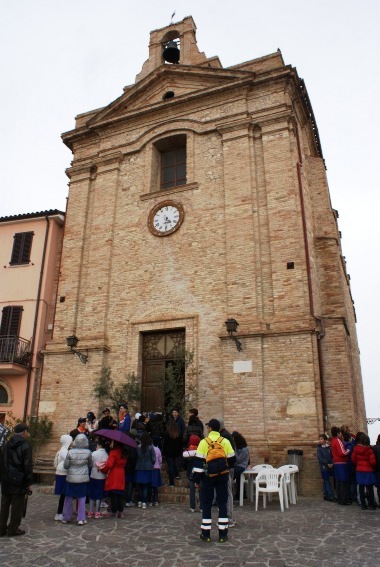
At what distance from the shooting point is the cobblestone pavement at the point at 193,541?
5441 millimetres

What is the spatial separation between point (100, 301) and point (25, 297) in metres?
3.96

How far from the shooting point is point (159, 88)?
17.6 m

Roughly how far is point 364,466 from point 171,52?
17.4 metres

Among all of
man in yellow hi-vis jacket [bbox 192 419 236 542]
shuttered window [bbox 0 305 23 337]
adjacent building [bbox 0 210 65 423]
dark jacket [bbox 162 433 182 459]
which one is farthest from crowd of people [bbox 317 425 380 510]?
shuttered window [bbox 0 305 23 337]

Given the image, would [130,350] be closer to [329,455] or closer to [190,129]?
[329,455]

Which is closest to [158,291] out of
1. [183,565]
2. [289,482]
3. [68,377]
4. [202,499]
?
[68,377]

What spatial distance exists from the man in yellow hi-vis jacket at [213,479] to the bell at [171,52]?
683 inches

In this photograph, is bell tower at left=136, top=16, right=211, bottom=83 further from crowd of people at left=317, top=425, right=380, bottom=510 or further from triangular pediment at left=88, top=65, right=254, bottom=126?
crowd of people at left=317, top=425, right=380, bottom=510

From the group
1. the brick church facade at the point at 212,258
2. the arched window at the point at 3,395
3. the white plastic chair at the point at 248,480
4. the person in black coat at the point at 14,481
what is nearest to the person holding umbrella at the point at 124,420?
the brick church facade at the point at 212,258

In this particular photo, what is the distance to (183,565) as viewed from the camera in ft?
17.2

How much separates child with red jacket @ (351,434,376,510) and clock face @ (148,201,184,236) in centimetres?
853

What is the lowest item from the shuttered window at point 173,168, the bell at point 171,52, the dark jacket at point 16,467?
the dark jacket at point 16,467

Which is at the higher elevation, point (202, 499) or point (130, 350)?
point (130, 350)

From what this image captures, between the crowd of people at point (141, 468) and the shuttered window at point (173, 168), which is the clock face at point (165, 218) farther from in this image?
the crowd of people at point (141, 468)
